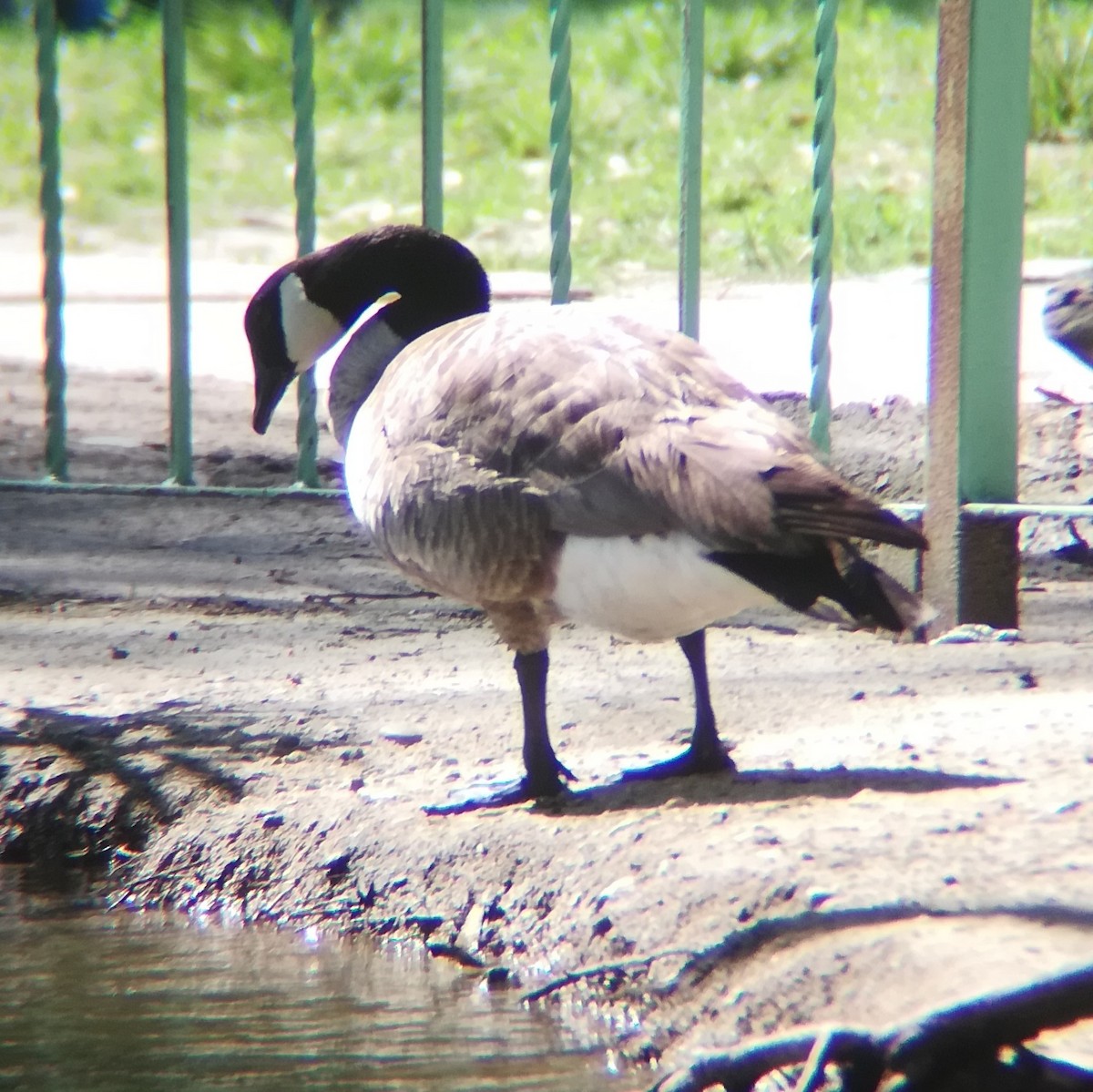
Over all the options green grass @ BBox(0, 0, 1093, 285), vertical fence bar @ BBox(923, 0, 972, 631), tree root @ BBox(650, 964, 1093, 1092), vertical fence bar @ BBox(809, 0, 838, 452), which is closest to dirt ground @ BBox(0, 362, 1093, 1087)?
tree root @ BBox(650, 964, 1093, 1092)

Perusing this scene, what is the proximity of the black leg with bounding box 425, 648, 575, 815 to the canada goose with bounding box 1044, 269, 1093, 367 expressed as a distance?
2.84 metres

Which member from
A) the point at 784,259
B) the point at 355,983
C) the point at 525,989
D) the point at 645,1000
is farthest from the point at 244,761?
the point at 784,259

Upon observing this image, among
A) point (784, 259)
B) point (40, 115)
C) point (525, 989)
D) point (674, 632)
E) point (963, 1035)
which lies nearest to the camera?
point (963, 1035)

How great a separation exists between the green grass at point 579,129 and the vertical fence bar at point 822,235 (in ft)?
12.4

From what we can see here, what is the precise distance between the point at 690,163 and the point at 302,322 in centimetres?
106

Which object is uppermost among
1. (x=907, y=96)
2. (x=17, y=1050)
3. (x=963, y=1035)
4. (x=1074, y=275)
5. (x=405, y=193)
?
(x=907, y=96)

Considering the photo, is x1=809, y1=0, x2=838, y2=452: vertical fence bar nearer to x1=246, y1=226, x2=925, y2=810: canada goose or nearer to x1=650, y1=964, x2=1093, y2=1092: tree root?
x1=246, y1=226, x2=925, y2=810: canada goose

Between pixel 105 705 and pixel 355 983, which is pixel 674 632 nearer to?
pixel 355 983

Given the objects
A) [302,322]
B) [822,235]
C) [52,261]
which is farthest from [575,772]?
[52,261]

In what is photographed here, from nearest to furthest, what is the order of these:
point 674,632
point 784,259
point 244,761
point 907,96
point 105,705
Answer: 1. point 674,632
2. point 244,761
3. point 105,705
4. point 784,259
5. point 907,96

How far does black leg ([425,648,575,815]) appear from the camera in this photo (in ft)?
10.3

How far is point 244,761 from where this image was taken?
343cm

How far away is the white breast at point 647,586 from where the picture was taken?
2861 mm

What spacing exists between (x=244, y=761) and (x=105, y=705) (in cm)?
39
